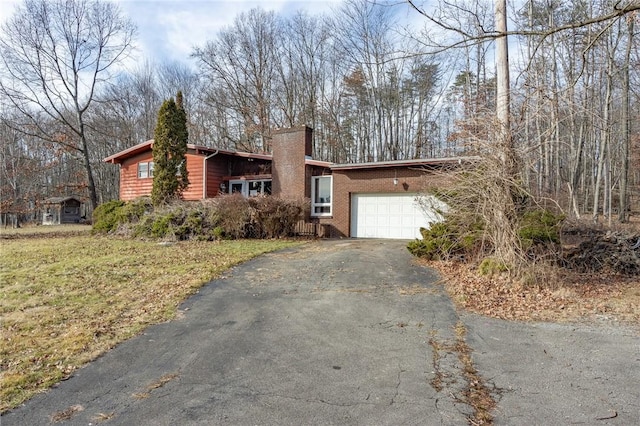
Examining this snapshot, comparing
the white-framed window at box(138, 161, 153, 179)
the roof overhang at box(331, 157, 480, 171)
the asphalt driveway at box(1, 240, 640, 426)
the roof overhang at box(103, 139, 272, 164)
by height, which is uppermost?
the roof overhang at box(103, 139, 272, 164)

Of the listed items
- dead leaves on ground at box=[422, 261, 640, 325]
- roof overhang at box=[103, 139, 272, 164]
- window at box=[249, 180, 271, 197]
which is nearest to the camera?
dead leaves on ground at box=[422, 261, 640, 325]

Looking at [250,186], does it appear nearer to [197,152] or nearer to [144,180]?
[197,152]

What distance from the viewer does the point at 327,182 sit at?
670 inches

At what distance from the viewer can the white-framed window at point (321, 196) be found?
16.9m

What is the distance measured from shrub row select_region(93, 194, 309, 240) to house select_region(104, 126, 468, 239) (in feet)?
6.33

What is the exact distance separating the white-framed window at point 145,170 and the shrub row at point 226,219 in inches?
268

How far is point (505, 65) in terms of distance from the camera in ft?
28.7

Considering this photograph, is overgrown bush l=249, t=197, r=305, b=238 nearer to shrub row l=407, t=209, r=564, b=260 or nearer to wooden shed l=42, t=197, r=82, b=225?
shrub row l=407, t=209, r=564, b=260

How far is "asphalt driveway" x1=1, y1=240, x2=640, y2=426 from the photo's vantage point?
116 inches

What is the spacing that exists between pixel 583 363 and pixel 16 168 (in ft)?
123

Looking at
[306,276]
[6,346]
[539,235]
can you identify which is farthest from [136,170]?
[539,235]

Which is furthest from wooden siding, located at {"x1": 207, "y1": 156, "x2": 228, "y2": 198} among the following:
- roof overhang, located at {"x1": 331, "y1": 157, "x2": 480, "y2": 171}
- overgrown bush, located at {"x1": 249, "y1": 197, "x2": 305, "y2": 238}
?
roof overhang, located at {"x1": 331, "y1": 157, "x2": 480, "y2": 171}

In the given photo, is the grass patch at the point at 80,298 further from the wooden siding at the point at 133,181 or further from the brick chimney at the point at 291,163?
the wooden siding at the point at 133,181

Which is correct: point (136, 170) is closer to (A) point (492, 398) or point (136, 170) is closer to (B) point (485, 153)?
(B) point (485, 153)
